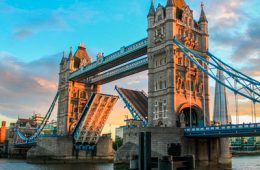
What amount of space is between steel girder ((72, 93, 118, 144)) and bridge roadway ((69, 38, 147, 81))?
5.82m

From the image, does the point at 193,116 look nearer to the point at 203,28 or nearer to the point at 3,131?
the point at 203,28

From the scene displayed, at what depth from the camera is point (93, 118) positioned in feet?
191

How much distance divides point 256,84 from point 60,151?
38118mm

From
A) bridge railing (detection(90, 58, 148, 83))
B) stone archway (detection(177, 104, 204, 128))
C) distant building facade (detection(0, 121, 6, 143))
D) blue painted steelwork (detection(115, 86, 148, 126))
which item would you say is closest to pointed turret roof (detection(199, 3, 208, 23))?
bridge railing (detection(90, 58, 148, 83))

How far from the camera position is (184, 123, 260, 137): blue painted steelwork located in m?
33.9

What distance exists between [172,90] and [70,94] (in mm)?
30731

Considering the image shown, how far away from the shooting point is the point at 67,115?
221ft

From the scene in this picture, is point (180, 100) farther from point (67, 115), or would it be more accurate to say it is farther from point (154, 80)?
point (67, 115)

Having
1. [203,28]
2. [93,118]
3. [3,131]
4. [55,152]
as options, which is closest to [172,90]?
[203,28]

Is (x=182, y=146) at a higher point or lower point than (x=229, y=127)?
lower

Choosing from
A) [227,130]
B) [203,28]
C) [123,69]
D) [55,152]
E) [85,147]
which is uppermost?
[203,28]

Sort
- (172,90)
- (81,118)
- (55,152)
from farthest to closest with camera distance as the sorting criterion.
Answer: (55,152)
(81,118)
(172,90)

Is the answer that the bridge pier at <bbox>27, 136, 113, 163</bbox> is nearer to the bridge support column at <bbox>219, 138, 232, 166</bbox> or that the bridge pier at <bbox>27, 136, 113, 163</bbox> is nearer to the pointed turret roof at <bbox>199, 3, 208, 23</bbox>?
the bridge support column at <bbox>219, 138, 232, 166</bbox>

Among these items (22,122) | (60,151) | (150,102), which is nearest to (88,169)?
(150,102)
